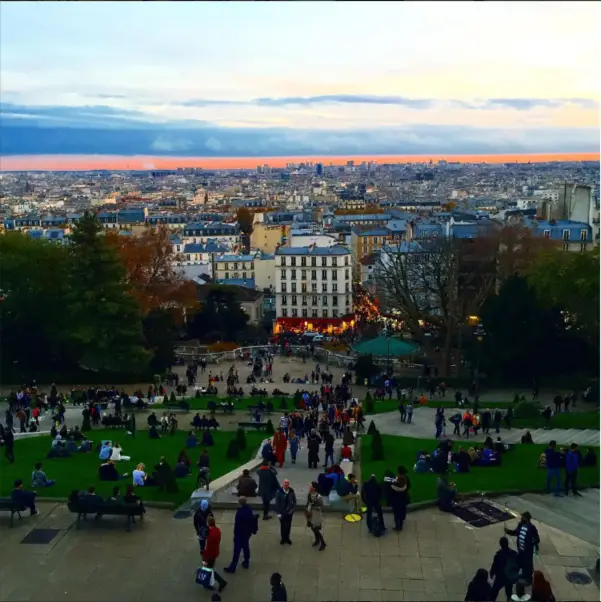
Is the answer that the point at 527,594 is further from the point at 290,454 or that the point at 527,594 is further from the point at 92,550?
the point at 290,454

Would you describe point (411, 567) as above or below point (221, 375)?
above

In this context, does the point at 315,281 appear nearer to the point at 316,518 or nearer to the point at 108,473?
the point at 108,473

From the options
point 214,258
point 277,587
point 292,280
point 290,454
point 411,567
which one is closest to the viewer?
point 277,587

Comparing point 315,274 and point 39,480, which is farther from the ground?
point 39,480

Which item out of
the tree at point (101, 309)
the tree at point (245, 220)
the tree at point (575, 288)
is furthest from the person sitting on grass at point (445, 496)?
the tree at point (245, 220)

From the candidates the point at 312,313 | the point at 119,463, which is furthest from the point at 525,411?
the point at 312,313

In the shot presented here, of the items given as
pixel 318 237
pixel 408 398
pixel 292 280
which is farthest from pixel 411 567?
pixel 318 237

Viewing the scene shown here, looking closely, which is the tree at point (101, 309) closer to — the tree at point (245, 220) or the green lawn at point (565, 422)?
the green lawn at point (565, 422)

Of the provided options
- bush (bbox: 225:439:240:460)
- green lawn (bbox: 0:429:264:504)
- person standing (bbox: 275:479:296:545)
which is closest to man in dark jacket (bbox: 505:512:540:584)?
person standing (bbox: 275:479:296:545)
